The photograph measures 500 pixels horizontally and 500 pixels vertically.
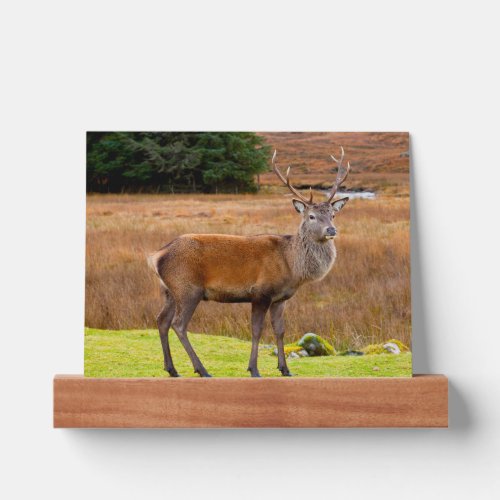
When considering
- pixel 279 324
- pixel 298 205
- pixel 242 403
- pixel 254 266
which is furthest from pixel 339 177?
pixel 242 403

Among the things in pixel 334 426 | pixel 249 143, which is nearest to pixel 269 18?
pixel 249 143

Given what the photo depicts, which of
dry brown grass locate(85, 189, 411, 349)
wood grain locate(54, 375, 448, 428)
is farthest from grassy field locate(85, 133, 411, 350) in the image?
wood grain locate(54, 375, 448, 428)

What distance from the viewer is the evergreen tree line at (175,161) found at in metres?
4.17

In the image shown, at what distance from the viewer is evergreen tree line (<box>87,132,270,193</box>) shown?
4172mm

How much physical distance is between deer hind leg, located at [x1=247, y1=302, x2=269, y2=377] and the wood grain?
12 centimetres

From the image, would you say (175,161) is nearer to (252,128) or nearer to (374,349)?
(252,128)

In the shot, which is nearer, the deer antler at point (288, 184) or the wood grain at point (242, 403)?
the wood grain at point (242, 403)

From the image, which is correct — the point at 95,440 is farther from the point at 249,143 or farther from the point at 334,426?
the point at 249,143

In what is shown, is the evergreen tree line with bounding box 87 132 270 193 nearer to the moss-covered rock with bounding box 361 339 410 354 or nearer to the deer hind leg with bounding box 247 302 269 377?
the deer hind leg with bounding box 247 302 269 377

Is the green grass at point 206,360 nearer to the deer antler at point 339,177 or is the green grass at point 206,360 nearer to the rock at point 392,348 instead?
the rock at point 392,348

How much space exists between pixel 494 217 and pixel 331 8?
109 centimetres

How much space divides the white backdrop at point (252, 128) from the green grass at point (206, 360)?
96 millimetres

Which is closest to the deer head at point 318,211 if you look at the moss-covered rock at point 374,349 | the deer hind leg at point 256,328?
the deer hind leg at point 256,328

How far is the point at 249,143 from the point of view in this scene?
4215 mm
